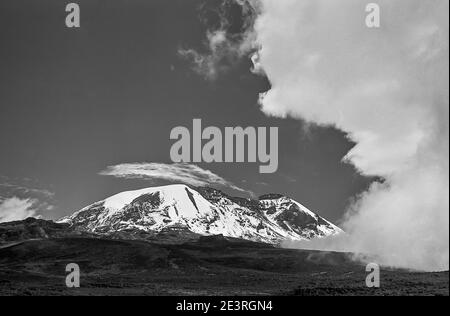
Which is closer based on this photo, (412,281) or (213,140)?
(213,140)

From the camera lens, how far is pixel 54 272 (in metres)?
196
